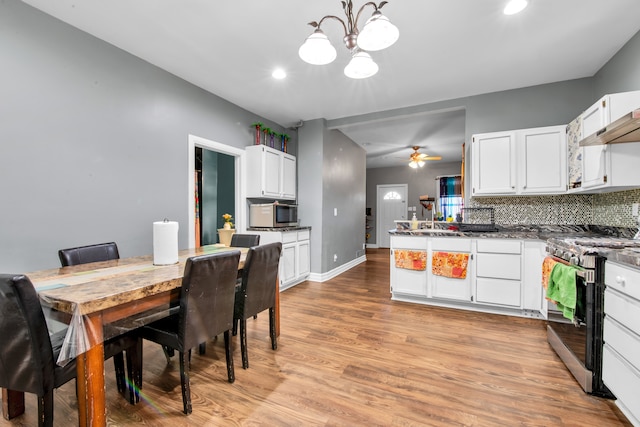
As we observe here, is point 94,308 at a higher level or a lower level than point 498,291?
higher

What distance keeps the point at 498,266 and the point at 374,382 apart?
6.55 feet

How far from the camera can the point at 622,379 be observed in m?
1.40

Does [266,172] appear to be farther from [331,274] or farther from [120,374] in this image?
[120,374]

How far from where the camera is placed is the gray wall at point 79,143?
1940mm

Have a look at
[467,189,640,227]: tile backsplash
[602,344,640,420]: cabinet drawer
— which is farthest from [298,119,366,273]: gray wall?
[602,344,640,420]: cabinet drawer

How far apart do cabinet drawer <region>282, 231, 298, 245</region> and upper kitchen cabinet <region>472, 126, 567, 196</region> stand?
2423mm

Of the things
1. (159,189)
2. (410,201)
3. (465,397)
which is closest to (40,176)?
(159,189)

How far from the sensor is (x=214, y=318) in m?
1.67

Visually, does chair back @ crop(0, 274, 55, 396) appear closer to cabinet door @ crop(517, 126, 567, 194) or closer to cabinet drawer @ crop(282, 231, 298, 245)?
cabinet drawer @ crop(282, 231, 298, 245)

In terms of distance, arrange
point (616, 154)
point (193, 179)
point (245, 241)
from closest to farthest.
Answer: point (616, 154), point (245, 241), point (193, 179)

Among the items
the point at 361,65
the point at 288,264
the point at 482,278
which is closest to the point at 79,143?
the point at 361,65

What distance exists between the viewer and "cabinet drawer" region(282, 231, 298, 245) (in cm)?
383

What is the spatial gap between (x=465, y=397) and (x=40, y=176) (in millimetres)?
3300

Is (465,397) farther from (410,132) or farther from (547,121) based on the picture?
(410,132)
